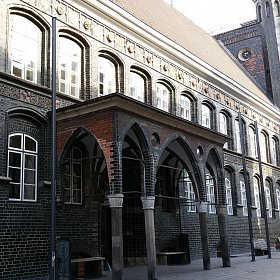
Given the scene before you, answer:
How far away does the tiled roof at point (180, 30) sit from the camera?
2094 cm

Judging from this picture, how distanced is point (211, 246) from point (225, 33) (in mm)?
21304

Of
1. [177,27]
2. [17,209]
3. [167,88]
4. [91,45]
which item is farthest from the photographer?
[177,27]

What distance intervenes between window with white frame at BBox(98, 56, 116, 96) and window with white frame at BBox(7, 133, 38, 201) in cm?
411

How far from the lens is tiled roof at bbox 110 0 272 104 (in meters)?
20.9

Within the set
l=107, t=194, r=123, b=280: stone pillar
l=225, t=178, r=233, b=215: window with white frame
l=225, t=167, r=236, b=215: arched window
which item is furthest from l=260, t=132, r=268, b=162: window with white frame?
l=107, t=194, r=123, b=280: stone pillar

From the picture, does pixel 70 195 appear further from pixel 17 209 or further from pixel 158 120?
pixel 158 120

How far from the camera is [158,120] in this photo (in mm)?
13594

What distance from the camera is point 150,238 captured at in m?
12.4

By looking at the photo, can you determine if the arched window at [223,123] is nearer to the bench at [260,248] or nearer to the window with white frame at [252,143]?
the window with white frame at [252,143]

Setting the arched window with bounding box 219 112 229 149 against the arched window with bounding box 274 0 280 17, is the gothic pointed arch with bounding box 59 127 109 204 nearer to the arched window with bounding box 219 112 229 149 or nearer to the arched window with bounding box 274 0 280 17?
the arched window with bounding box 219 112 229 149

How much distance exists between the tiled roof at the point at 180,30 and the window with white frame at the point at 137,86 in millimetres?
2653

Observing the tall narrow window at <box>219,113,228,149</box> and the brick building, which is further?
the tall narrow window at <box>219,113,228,149</box>

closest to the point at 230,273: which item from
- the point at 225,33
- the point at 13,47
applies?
the point at 13,47

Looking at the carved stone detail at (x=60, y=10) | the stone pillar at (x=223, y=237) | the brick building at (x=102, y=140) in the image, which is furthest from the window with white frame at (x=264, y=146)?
the carved stone detail at (x=60, y=10)
